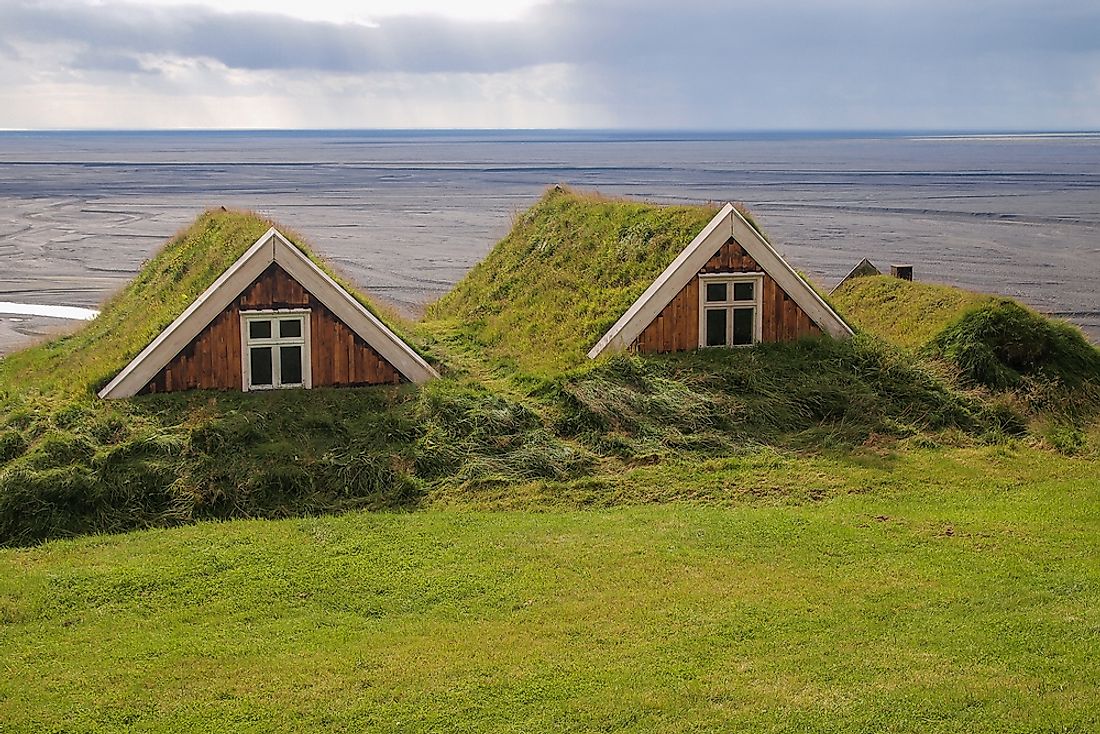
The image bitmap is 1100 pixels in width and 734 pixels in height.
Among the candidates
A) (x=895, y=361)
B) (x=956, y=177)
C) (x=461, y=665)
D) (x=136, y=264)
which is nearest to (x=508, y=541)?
(x=461, y=665)

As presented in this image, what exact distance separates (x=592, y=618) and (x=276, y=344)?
9343 mm

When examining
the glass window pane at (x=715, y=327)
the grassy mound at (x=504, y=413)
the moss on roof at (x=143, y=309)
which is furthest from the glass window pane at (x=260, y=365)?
the glass window pane at (x=715, y=327)

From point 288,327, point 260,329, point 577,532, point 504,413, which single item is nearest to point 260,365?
point 260,329

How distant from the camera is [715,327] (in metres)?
23.1

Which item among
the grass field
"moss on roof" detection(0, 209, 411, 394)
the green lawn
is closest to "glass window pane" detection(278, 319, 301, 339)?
the grass field

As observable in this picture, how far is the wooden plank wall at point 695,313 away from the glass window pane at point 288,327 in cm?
625

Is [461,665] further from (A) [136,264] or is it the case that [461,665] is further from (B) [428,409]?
(A) [136,264]

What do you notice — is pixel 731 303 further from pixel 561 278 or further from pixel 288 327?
pixel 288 327

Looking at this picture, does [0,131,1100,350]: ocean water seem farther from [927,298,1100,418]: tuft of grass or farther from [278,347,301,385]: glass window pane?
[278,347,301,385]: glass window pane

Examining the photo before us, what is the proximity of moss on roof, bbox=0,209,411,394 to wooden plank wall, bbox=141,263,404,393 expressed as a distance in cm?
102

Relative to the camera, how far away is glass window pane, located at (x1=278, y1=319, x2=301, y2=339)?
2052cm

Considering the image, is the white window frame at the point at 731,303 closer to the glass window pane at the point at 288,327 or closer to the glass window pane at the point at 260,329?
the glass window pane at the point at 288,327

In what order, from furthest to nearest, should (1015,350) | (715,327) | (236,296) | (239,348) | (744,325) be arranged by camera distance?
(1015,350) < (744,325) < (715,327) < (239,348) < (236,296)

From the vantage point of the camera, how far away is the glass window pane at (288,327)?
20.5 metres
